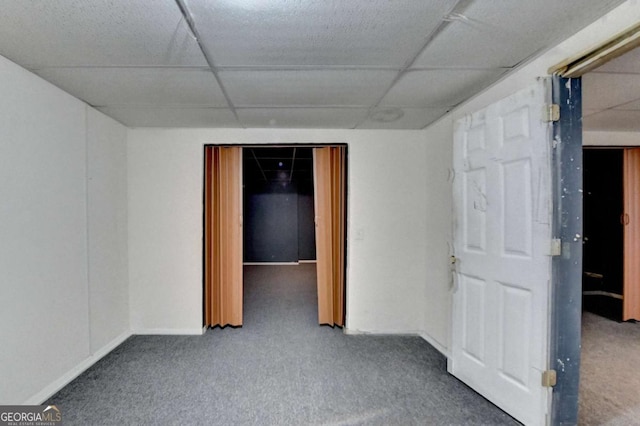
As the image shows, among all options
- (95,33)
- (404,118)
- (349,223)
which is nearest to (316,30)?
(95,33)

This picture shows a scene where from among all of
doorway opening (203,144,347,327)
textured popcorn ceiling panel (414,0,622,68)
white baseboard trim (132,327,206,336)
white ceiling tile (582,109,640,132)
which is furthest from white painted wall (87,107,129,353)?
white ceiling tile (582,109,640,132)

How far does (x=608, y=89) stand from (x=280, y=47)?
97.1 inches

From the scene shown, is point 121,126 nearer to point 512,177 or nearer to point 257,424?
point 257,424

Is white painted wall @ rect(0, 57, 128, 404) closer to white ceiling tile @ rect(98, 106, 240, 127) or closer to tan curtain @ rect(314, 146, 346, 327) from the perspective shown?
white ceiling tile @ rect(98, 106, 240, 127)

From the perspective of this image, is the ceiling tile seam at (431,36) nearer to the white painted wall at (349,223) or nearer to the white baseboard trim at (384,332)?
the white painted wall at (349,223)

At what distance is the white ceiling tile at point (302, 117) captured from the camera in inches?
114

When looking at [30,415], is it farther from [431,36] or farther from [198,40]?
[431,36]

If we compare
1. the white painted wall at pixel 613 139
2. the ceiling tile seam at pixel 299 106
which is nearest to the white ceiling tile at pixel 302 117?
the ceiling tile seam at pixel 299 106

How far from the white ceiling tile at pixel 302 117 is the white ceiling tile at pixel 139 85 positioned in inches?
14.8

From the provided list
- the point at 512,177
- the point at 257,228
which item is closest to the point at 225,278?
the point at 512,177

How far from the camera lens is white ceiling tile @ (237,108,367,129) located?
2.88 metres

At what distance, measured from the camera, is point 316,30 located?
1.62m

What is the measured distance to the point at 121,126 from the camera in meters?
3.31

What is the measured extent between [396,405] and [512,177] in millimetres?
1746
